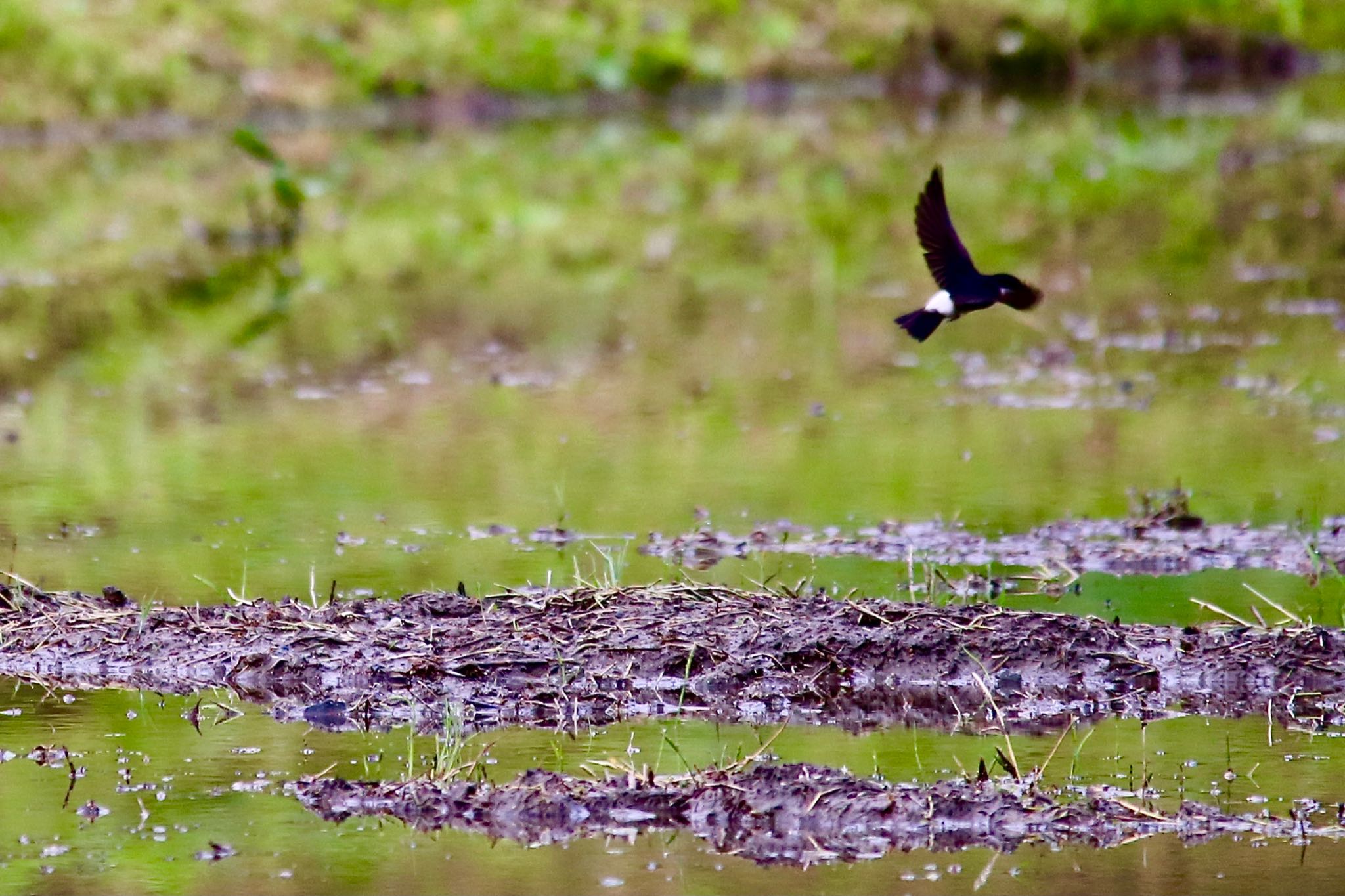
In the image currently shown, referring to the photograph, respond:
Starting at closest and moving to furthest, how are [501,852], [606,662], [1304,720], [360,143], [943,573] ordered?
[501,852] < [1304,720] < [606,662] < [943,573] < [360,143]

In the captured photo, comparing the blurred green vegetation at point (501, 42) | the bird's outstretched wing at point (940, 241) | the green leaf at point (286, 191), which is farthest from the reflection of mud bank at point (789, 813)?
the blurred green vegetation at point (501, 42)

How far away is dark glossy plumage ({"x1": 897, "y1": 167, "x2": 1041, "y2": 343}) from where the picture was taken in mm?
5570

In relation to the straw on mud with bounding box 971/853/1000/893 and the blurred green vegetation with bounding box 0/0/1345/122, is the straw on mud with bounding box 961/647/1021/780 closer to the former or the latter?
the straw on mud with bounding box 971/853/1000/893

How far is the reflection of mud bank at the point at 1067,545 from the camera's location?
6461 mm

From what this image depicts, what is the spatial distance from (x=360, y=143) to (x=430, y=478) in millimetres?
15487

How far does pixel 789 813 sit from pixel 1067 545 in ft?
8.59

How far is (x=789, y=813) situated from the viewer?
4.31m

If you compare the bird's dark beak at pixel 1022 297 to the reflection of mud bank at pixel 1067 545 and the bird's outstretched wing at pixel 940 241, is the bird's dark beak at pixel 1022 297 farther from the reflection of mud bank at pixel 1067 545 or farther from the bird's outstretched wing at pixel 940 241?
the reflection of mud bank at pixel 1067 545

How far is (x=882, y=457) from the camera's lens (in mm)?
8312

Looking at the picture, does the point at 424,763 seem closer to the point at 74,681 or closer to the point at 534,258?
the point at 74,681

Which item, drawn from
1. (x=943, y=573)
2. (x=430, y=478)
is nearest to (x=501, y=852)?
(x=943, y=573)

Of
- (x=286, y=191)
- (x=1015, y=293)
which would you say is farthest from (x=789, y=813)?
(x=286, y=191)

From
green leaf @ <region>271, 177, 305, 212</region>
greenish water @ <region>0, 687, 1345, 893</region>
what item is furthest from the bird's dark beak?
green leaf @ <region>271, 177, 305, 212</region>

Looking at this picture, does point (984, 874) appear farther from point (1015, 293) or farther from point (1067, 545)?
point (1067, 545)
